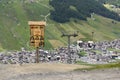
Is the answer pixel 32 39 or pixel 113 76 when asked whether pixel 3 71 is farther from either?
pixel 113 76

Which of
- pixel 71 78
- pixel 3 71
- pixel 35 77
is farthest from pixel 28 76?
pixel 3 71

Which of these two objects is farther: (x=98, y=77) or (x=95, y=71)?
(x=95, y=71)

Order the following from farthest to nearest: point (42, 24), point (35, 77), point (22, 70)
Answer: point (42, 24) → point (22, 70) → point (35, 77)

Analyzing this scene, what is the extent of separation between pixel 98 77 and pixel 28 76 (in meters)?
8.28

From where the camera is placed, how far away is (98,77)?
42906 mm

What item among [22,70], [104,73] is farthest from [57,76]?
[22,70]

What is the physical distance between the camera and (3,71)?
181 feet

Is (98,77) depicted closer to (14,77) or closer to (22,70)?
(14,77)

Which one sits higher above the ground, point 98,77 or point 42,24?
point 42,24

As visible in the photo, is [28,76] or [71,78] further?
[28,76]

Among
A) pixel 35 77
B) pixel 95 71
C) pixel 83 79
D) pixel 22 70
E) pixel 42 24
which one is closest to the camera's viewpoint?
pixel 83 79

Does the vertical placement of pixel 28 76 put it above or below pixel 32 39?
below

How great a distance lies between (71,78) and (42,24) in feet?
65.6

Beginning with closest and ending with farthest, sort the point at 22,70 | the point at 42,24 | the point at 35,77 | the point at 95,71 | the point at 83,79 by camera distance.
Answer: the point at 83,79 → the point at 35,77 → the point at 95,71 → the point at 22,70 → the point at 42,24
